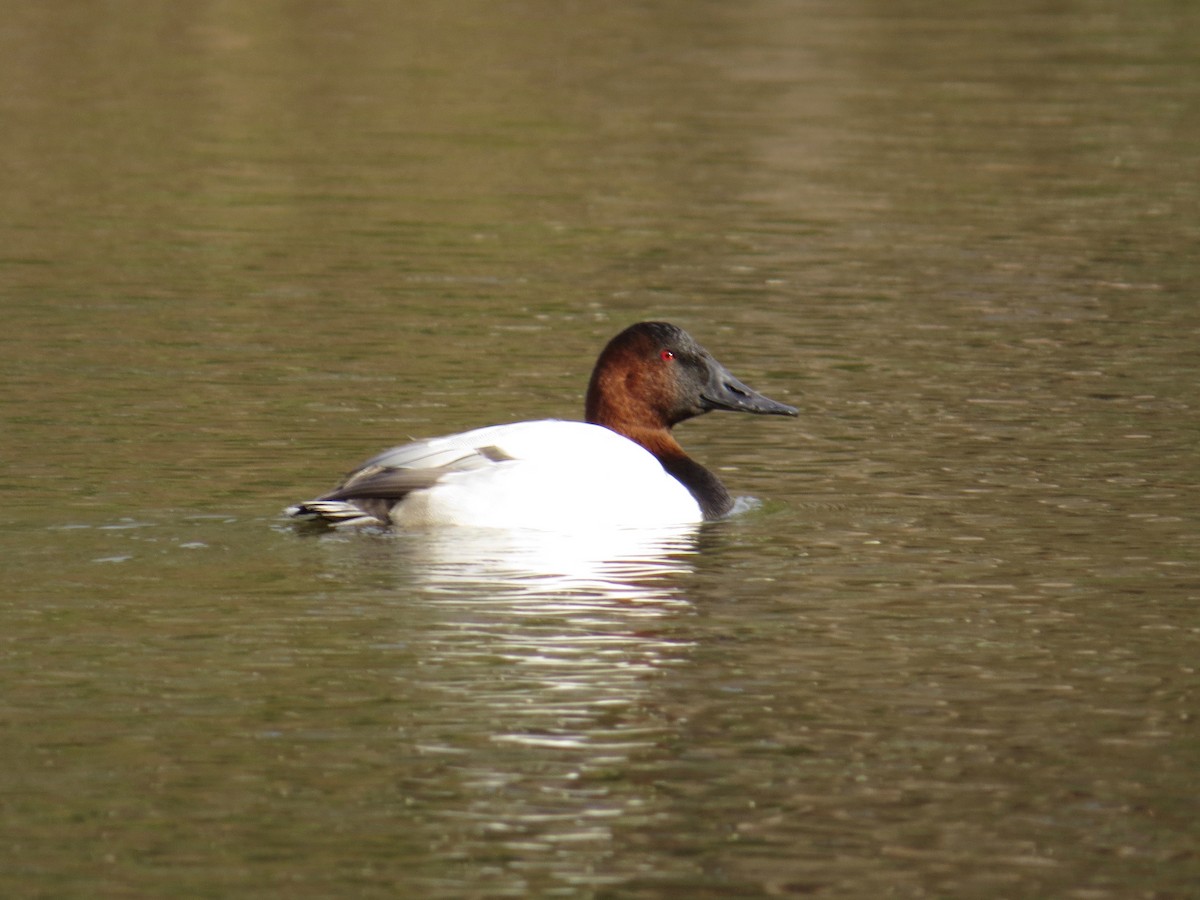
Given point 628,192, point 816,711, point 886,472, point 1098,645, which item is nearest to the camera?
point 816,711

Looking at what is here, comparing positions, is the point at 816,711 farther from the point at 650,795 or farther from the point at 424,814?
the point at 424,814

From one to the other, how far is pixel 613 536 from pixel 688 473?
0.75 meters

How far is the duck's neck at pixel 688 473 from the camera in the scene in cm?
1004

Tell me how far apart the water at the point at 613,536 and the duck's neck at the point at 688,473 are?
16 centimetres

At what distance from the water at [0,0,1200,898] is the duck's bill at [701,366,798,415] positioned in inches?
13.1

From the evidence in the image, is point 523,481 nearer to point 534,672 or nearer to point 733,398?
point 733,398

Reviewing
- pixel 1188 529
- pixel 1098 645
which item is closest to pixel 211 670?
pixel 1098 645

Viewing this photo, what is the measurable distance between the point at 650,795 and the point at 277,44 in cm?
2524

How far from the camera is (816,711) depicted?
7.18 metres

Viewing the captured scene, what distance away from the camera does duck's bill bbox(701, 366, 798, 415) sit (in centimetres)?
1073

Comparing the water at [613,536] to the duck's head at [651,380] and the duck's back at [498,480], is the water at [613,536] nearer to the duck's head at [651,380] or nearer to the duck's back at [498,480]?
the duck's back at [498,480]

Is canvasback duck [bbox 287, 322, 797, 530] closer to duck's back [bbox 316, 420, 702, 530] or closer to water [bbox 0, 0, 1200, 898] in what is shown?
duck's back [bbox 316, 420, 702, 530]

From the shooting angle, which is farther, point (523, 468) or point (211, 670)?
point (523, 468)

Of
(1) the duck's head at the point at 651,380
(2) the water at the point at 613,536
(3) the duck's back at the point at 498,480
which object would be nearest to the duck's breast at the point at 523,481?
(3) the duck's back at the point at 498,480
